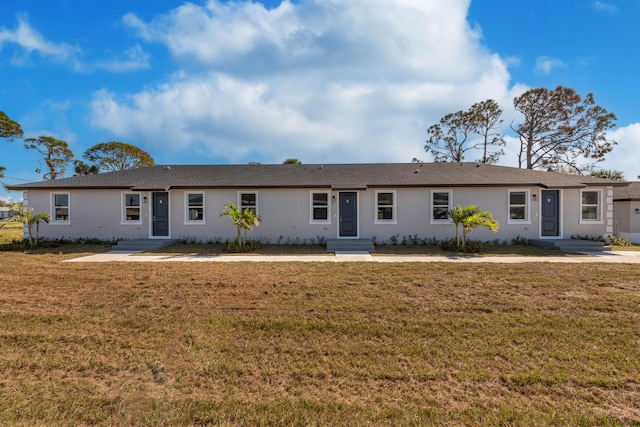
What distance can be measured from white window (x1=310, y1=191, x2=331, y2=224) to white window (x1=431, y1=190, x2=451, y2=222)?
477 centimetres

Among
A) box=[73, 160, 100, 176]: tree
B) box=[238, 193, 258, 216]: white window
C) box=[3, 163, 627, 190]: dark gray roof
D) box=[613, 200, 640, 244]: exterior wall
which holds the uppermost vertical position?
box=[73, 160, 100, 176]: tree

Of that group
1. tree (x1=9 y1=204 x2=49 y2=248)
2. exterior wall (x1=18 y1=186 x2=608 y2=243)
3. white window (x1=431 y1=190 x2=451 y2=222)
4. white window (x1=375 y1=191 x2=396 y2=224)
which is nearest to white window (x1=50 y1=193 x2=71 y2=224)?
exterior wall (x1=18 y1=186 x2=608 y2=243)

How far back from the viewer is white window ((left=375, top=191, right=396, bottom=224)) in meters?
13.4

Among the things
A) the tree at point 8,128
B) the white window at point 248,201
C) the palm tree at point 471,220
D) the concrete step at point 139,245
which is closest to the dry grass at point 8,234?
the concrete step at point 139,245

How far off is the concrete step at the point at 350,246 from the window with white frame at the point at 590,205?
9.83 m

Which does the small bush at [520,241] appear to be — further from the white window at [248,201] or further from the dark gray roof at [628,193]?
the white window at [248,201]

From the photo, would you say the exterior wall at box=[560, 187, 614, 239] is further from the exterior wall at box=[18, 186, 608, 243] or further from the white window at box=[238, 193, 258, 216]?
the white window at box=[238, 193, 258, 216]

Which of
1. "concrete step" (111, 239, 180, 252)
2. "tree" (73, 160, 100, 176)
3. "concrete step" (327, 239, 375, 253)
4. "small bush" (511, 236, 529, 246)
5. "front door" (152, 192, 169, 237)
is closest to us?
"concrete step" (327, 239, 375, 253)

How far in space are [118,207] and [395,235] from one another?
12943 millimetres

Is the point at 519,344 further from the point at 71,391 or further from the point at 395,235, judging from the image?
the point at 395,235

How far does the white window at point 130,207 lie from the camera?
13.8m

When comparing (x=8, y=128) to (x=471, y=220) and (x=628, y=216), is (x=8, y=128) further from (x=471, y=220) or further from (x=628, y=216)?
(x=628, y=216)

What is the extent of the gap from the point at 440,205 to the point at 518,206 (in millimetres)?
3454

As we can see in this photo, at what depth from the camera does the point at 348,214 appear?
1350 cm
